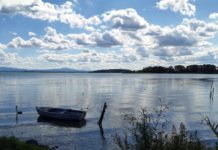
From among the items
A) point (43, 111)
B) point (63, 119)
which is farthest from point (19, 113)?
point (63, 119)

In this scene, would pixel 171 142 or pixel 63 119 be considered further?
pixel 63 119

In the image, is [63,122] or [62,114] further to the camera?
[62,114]

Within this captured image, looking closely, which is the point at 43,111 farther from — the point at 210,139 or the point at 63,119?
the point at 210,139

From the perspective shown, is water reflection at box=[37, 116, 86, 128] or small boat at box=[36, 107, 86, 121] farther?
small boat at box=[36, 107, 86, 121]

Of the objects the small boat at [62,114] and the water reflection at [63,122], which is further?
the small boat at [62,114]

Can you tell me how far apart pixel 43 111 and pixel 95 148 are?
63.4ft

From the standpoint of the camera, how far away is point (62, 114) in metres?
44.3

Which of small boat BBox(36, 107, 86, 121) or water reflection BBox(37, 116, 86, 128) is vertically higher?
small boat BBox(36, 107, 86, 121)

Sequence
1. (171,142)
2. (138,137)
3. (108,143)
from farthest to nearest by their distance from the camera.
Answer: (108,143), (138,137), (171,142)

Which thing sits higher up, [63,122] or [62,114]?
[62,114]

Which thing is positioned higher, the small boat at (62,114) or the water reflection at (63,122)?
the small boat at (62,114)

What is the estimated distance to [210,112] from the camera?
175 ft

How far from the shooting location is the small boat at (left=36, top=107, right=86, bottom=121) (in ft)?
141

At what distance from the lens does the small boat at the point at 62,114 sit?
43.1m
